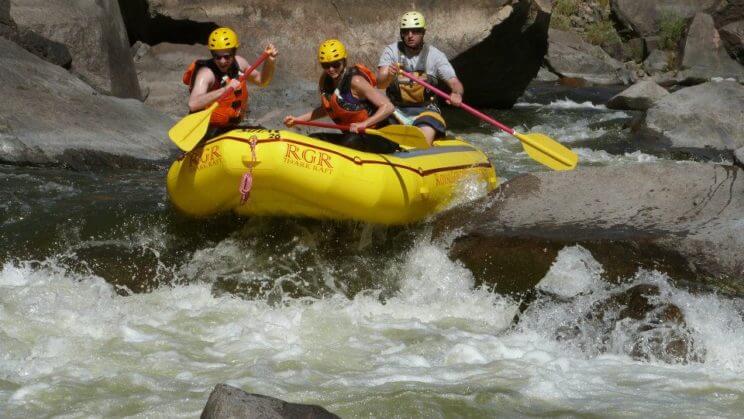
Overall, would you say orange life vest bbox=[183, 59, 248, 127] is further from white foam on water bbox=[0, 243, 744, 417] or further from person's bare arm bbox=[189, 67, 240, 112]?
white foam on water bbox=[0, 243, 744, 417]

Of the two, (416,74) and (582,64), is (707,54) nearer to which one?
(582,64)

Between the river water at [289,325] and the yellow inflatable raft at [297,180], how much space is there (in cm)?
21

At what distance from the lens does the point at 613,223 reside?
562 centimetres

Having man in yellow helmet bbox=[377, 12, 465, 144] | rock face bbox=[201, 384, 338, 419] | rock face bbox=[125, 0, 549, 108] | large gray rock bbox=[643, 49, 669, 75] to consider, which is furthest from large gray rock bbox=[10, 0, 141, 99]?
large gray rock bbox=[643, 49, 669, 75]

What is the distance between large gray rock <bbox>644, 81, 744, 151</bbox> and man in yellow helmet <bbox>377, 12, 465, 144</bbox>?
417 centimetres

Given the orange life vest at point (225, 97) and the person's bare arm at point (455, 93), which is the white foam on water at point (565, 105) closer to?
the person's bare arm at point (455, 93)

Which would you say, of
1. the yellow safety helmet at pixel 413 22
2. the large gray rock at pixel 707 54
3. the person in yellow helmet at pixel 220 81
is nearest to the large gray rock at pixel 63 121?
the person in yellow helmet at pixel 220 81

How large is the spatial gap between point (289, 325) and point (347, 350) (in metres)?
0.46

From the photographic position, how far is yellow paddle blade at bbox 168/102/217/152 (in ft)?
18.7

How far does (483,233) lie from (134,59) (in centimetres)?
716

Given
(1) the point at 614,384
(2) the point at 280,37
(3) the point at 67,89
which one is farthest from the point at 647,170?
(2) the point at 280,37

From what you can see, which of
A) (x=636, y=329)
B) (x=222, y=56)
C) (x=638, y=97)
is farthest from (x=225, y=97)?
(x=638, y=97)

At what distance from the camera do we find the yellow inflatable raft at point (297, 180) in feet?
18.3

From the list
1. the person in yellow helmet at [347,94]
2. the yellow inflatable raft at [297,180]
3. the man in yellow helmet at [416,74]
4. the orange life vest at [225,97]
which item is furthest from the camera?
the man in yellow helmet at [416,74]
